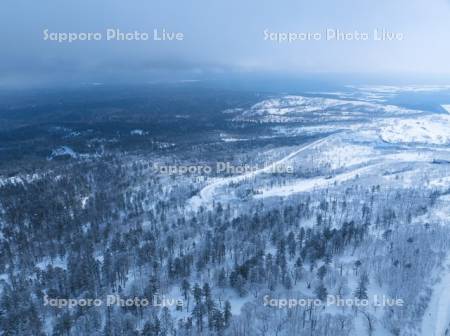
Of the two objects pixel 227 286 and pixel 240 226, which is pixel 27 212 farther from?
pixel 227 286

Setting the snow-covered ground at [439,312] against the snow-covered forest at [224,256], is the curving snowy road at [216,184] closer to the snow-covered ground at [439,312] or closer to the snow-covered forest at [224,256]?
the snow-covered forest at [224,256]

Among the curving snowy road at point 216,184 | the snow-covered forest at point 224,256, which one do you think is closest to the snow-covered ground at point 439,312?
the snow-covered forest at point 224,256

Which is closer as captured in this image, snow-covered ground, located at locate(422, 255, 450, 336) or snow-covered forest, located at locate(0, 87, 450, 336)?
snow-covered ground, located at locate(422, 255, 450, 336)

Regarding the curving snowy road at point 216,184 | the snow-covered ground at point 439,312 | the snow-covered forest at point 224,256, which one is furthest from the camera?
the curving snowy road at point 216,184

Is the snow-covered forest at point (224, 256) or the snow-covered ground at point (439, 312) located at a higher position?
the snow-covered forest at point (224, 256)

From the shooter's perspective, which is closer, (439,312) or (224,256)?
(439,312)

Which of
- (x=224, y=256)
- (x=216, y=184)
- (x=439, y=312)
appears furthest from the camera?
(x=216, y=184)

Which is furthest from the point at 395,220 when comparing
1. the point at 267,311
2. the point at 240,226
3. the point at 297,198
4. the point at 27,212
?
the point at 27,212

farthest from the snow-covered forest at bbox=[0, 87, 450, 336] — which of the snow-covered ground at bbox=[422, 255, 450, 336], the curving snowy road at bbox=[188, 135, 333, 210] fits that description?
the curving snowy road at bbox=[188, 135, 333, 210]

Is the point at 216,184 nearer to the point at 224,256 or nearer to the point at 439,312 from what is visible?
the point at 224,256

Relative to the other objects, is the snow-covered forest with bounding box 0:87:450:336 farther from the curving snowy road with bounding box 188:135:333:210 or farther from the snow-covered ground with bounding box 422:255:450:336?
the curving snowy road with bounding box 188:135:333:210

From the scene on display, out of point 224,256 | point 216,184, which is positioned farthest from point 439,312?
point 216,184

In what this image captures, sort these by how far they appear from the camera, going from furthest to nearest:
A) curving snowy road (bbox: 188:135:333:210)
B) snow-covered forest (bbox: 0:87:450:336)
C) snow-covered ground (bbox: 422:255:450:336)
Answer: curving snowy road (bbox: 188:135:333:210) → snow-covered forest (bbox: 0:87:450:336) → snow-covered ground (bbox: 422:255:450:336)
